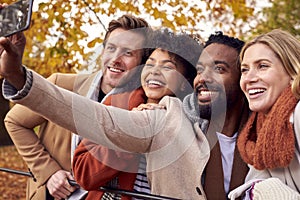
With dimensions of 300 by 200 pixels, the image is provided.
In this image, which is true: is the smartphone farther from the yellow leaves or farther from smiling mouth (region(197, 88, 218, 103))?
the yellow leaves

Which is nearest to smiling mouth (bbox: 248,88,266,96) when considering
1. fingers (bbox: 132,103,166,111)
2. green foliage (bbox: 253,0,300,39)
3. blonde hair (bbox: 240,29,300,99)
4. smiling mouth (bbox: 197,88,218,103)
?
blonde hair (bbox: 240,29,300,99)

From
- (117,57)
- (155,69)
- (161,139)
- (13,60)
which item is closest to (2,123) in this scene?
(117,57)

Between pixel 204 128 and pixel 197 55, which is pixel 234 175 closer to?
pixel 204 128

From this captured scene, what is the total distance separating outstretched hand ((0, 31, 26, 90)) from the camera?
2.22 metres

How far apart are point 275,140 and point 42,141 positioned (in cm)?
179

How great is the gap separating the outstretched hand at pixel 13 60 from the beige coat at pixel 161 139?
0.31 m

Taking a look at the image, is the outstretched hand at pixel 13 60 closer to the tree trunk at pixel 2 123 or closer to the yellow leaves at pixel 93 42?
the yellow leaves at pixel 93 42

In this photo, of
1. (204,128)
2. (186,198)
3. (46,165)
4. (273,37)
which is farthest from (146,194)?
(46,165)

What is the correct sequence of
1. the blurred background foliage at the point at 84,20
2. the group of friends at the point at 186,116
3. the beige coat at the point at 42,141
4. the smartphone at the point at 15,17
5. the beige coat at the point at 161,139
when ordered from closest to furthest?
1. the smartphone at the point at 15,17
2. the group of friends at the point at 186,116
3. the beige coat at the point at 161,139
4. the beige coat at the point at 42,141
5. the blurred background foliage at the point at 84,20

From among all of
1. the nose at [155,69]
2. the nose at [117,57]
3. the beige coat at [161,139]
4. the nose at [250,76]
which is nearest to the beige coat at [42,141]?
the nose at [117,57]

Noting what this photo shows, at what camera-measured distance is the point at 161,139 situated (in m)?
2.69

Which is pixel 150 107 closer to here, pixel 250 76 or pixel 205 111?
pixel 205 111

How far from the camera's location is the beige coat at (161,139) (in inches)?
101

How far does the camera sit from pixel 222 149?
2865 millimetres
